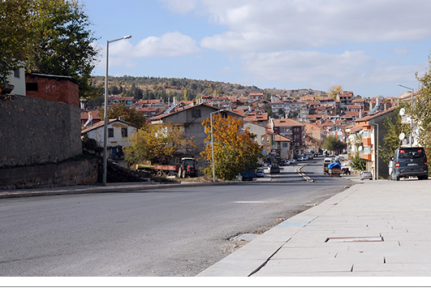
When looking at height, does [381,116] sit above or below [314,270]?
above

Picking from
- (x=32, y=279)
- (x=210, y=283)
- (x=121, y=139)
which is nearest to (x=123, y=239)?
(x=32, y=279)

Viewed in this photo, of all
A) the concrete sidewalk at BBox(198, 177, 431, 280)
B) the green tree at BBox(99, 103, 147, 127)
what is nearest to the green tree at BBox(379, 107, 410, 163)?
the green tree at BBox(99, 103, 147, 127)

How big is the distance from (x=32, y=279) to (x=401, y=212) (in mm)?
9908

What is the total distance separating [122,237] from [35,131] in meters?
Result: 24.3

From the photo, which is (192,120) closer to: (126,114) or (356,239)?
(126,114)

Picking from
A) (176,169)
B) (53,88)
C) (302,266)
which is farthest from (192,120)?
(302,266)

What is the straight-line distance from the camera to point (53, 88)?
40812 millimetres

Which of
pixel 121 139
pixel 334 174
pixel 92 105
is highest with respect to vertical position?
pixel 92 105

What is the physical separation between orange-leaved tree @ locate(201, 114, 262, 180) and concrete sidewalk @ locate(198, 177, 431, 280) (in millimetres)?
52962

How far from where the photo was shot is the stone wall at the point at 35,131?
28.6 metres

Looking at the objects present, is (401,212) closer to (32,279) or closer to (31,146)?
(32,279)

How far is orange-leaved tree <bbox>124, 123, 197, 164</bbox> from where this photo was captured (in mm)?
74000

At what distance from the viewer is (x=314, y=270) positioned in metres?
6.37

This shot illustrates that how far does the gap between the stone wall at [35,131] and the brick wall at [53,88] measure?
138cm
